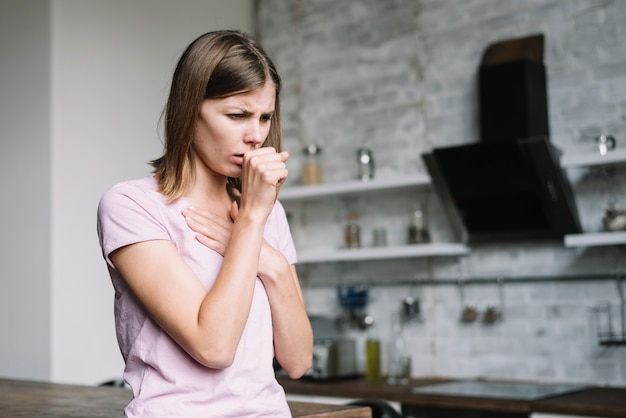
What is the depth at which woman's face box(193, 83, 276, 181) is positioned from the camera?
51.2 inches

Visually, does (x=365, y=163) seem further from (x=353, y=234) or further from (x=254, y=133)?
(x=254, y=133)

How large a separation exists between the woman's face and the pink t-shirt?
0.09 metres

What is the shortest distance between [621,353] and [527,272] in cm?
55

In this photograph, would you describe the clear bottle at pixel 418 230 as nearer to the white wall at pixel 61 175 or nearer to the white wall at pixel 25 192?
the white wall at pixel 61 175

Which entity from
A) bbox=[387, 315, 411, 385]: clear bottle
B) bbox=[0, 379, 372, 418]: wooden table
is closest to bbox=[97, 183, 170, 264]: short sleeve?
bbox=[0, 379, 372, 418]: wooden table

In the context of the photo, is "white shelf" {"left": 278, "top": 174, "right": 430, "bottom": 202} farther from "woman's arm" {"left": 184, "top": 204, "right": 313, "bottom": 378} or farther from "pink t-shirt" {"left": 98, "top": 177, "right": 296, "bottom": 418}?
"pink t-shirt" {"left": 98, "top": 177, "right": 296, "bottom": 418}

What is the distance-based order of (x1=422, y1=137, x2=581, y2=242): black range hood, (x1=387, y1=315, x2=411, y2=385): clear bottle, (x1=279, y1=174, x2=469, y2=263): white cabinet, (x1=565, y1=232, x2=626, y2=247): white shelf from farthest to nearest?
(x1=387, y1=315, x2=411, y2=385): clear bottle < (x1=279, y1=174, x2=469, y2=263): white cabinet < (x1=422, y1=137, x2=581, y2=242): black range hood < (x1=565, y1=232, x2=626, y2=247): white shelf

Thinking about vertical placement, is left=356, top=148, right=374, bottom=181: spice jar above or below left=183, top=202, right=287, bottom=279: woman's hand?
above

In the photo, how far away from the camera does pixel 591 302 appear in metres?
3.68

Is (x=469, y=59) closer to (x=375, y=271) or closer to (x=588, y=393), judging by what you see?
(x=375, y=271)

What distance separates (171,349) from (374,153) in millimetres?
3314

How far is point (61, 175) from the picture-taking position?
153 inches

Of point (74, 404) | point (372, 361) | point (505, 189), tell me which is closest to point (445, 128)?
point (505, 189)

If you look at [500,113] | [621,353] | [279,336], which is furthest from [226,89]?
[621,353]
